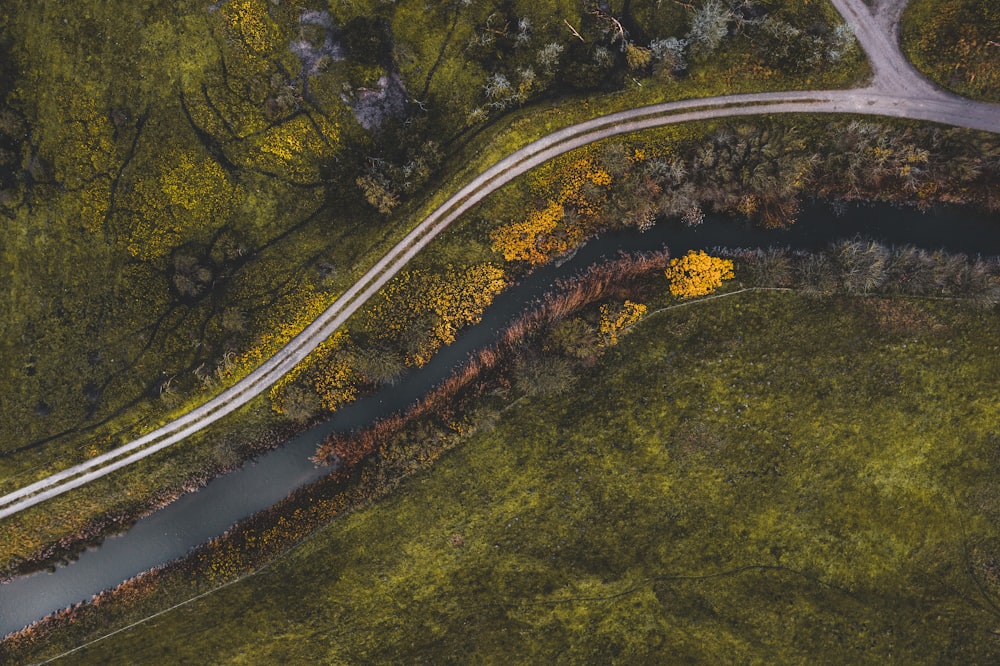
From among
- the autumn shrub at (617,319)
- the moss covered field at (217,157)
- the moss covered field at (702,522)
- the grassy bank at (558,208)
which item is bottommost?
the moss covered field at (702,522)

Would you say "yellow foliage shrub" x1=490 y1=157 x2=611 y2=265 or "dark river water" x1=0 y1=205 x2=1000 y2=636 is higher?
"yellow foliage shrub" x1=490 y1=157 x2=611 y2=265

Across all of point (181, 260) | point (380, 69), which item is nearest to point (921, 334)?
point (380, 69)

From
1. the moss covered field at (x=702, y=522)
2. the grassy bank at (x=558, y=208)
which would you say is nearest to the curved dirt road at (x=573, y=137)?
the grassy bank at (x=558, y=208)

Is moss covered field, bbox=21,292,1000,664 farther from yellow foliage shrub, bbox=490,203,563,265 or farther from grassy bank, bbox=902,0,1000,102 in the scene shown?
grassy bank, bbox=902,0,1000,102

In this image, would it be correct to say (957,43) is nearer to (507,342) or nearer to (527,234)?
(527,234)

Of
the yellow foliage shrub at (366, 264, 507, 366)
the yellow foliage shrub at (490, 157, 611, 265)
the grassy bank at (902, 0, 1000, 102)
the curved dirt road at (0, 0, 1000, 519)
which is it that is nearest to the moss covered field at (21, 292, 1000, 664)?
the yellow foliage shrub at (366, 264, 507, 366)

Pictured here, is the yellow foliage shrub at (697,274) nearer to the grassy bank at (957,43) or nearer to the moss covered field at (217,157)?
the moss covered field at (217,157)
